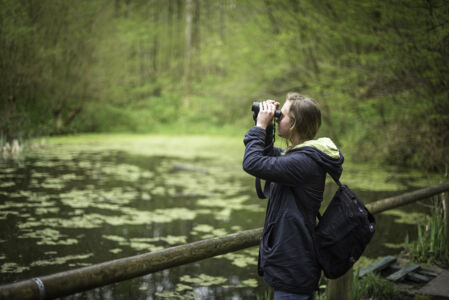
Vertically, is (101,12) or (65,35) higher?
(101,12)

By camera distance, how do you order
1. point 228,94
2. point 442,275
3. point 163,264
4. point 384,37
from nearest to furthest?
point 163,264
point 442,275
point 384,37
point 228,94

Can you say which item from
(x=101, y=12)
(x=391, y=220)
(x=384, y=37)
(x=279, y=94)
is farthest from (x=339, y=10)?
(x=101, y=12)

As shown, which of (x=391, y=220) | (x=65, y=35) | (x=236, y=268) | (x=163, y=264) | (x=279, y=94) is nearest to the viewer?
(x=163, y=264)

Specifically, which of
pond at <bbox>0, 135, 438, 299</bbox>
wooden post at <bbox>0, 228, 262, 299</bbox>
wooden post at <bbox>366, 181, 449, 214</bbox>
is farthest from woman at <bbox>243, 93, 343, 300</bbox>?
wooden post at <bbox>366, 181, 449, 214</bbox>

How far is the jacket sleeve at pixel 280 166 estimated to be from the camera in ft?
5.65

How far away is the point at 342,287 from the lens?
9.12 feet

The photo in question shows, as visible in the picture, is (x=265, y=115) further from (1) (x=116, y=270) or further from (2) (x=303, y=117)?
(1) (x=116, y=270)

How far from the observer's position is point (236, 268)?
4.94 m

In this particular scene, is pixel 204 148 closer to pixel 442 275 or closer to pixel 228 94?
pixel 228 94

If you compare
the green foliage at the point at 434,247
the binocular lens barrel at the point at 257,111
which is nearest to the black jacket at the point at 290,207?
the binocular lens barrel at the point at 257,111

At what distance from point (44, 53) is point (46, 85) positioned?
1.99 metres

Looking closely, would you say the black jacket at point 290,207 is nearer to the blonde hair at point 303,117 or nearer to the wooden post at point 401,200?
the blonde hair at point 303,117

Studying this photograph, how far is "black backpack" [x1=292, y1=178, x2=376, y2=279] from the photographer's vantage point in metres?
1.81

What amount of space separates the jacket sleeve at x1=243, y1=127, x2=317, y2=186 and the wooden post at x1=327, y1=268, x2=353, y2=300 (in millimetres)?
1344
